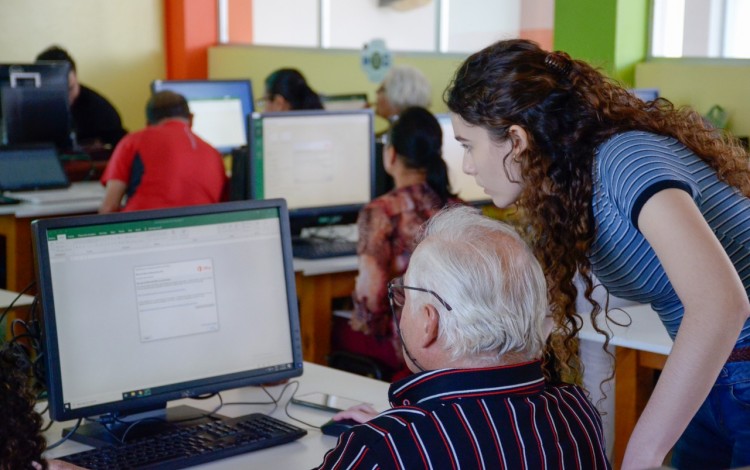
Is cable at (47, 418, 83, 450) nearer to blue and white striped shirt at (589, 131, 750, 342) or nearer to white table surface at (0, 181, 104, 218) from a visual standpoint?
blue and white striped shirt at (589, 131, 750, 342)

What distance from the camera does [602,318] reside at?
2807mm

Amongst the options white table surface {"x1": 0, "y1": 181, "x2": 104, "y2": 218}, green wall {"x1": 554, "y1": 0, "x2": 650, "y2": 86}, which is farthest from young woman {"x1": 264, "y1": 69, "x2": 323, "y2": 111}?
green wall {"x1": 554, "y1": 0, "x2": 650, "y2": 86}

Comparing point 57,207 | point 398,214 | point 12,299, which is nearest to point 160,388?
point 12,299

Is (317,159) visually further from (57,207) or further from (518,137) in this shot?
(518,137)

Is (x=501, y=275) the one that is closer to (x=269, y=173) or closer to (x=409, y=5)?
(x=269, y=173)

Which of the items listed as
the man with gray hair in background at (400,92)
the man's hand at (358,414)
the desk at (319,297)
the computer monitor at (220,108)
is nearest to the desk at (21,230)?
the computer monitor at (220,108)

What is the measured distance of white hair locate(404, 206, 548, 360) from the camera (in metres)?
1.38

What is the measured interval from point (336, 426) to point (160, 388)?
34cm

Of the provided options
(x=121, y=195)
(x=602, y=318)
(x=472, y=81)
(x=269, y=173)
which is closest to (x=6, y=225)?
(x=121, y=195)

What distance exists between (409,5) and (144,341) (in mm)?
5532

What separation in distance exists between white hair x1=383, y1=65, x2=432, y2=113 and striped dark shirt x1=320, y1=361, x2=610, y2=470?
408cm

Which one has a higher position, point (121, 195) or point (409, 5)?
point (409, 5)

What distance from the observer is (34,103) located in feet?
17.8

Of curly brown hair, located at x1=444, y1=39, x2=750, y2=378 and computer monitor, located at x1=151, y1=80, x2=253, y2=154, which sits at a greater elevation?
curly brown hair, located at x1=444, y1=39, x2=750, y2=378
